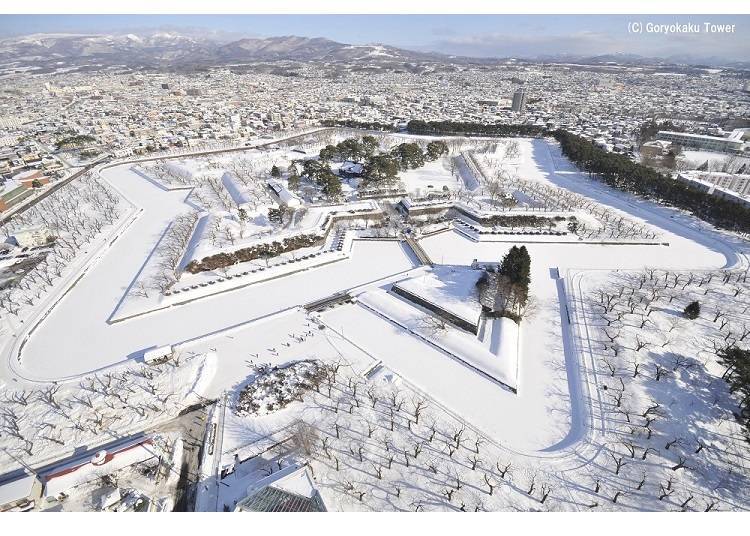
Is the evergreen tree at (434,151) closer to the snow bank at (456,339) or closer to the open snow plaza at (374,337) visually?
the open snow plaza at (374,337)

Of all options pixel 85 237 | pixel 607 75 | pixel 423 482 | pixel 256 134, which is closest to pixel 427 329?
pixel 423 482

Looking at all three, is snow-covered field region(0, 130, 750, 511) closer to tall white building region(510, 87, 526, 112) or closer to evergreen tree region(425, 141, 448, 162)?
evergreen tree region(425, 141, 448, 162)

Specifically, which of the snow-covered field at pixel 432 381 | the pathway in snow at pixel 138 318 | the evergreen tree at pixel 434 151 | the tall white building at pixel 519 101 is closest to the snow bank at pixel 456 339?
the snow-covered field at pixel 432 381

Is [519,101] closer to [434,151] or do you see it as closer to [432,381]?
[434,151]

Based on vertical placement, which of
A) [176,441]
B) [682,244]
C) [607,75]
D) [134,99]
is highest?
[607,75]

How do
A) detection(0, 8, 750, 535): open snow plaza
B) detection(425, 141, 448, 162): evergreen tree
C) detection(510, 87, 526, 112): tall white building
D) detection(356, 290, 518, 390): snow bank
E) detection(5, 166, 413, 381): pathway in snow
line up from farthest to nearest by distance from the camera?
detection(510, 87, 526, 112): tall white building
detection(425, 141, 448, 162): evergreen tree
detection(5, 166, 413, 381): pathway in snow
detection(356, 290, 518, 390): snow bank
detection(0, 8, 750, 535): open snow plaza

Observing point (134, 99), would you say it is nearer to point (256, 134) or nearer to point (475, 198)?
point (256, 134)

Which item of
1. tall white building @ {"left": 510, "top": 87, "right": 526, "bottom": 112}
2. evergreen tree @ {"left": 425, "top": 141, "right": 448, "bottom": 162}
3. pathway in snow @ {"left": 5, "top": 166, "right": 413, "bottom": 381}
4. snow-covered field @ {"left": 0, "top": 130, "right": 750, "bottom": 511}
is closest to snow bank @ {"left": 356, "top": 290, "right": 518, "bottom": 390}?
snow-covered field @ {"left": 0, "top": 130, "right": 750, "bottom": 511}
